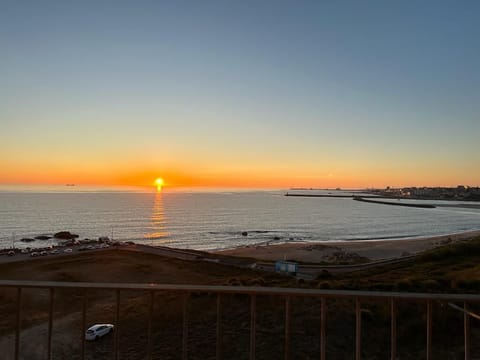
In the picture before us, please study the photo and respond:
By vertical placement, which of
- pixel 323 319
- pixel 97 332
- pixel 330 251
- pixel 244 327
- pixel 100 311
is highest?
pixel 323 319

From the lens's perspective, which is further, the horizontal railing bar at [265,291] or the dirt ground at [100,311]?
the dirt ground at [100,311]

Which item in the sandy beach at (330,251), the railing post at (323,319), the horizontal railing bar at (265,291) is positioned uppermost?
the horizontal railing bar at (265,291)

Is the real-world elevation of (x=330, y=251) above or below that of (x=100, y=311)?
below

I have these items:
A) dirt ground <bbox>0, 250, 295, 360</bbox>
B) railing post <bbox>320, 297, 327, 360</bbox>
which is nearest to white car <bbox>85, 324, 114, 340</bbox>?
dirt ground <bbox>0, 250, 295, 360</bbox>

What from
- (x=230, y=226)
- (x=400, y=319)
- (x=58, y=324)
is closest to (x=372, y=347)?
(x=400, y=319)

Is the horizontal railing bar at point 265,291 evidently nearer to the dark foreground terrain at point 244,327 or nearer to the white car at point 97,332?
the dark foreground terrain at point 244,327

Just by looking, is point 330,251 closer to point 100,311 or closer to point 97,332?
point 100,311

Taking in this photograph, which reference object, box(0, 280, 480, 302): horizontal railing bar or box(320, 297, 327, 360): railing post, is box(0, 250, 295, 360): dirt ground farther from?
box(320, 297, 327, 360): railing post

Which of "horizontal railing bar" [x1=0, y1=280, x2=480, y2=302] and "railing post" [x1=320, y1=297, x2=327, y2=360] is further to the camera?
"railing post" [x1=320, y1=297, x2=327, y2=360]

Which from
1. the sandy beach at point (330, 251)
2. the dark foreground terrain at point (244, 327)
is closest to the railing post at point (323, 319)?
the dark foreground terrain at point (244, 327)

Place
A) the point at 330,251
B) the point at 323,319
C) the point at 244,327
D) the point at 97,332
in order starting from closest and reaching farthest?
1. the point at 323,319
2. the point at 244,327
3. the point at 97,332
4. the point at 330,251

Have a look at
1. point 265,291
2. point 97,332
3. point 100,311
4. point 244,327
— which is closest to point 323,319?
point 265,291

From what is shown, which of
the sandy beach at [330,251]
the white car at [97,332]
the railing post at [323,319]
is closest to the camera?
the railing post at [323,319]

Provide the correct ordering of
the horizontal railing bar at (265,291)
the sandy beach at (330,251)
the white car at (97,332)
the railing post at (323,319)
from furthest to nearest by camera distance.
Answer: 1. the sandy beach at (330,251)
2. the white car at (97,332)
3. the railing post at (323,319)
4. the horizontal railing bar at (265,291)
